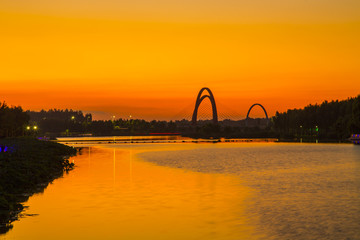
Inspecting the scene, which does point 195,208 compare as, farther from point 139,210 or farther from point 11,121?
point 11,121

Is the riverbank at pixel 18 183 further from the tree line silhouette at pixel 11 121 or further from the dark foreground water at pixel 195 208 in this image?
the tree line silhouette at pixel 11 121

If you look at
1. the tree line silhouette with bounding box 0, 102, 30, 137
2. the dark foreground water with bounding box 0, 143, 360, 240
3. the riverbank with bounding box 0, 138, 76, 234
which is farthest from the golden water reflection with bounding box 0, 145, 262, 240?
the tree line silhouette with bounding box 0, 102, 30, 137

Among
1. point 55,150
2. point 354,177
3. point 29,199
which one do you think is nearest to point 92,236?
point 29,199

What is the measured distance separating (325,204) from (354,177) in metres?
15.5

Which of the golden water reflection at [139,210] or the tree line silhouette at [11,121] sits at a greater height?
the tree line silhouette at [11,121]

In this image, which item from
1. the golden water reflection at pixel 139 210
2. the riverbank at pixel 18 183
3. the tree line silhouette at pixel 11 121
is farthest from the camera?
the tree line silhouette at pixel 11 121

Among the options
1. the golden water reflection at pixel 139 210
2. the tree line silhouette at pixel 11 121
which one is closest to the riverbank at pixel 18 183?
the golden water reflection at pixel 139 210

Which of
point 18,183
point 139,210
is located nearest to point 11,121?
point 18,183

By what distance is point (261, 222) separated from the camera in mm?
21359

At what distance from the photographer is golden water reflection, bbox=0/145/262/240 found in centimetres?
1920

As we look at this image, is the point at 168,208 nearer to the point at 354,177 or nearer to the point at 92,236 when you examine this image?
the point at 92,236

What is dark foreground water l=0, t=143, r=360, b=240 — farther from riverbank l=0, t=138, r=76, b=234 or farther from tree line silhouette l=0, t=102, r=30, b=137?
tree line silhouette l=0, t=102, r=30, b=137

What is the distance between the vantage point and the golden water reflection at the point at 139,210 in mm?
19203

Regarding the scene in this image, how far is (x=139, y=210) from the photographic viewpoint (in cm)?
2444
